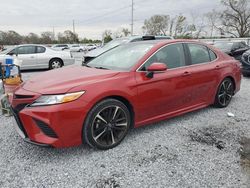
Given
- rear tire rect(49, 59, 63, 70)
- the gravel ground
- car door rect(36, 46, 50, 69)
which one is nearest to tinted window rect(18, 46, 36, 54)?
car door rect(36, 46, 50, 69)

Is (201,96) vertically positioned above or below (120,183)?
above

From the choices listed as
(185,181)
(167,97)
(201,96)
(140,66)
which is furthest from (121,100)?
(201,96)

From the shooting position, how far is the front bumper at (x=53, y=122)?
259 centimetres

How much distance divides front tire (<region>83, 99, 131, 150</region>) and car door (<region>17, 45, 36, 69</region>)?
855 centimetres

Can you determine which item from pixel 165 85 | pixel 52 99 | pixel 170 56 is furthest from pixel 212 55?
pixel 52 99

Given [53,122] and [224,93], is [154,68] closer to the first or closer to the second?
[53,122]

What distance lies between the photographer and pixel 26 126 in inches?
107

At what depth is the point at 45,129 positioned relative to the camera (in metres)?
2.65

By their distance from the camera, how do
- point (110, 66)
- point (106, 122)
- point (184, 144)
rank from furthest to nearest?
point (110, 66) → point (184, 144) → point (106, 122)

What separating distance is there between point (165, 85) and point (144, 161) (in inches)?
49.4

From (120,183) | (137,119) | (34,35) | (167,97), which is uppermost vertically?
(34,35)

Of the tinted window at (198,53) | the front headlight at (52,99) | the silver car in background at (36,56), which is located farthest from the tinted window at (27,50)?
the front headlight at (52,99)

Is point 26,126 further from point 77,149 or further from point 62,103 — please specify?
point 77,149

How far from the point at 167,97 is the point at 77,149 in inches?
61.8
